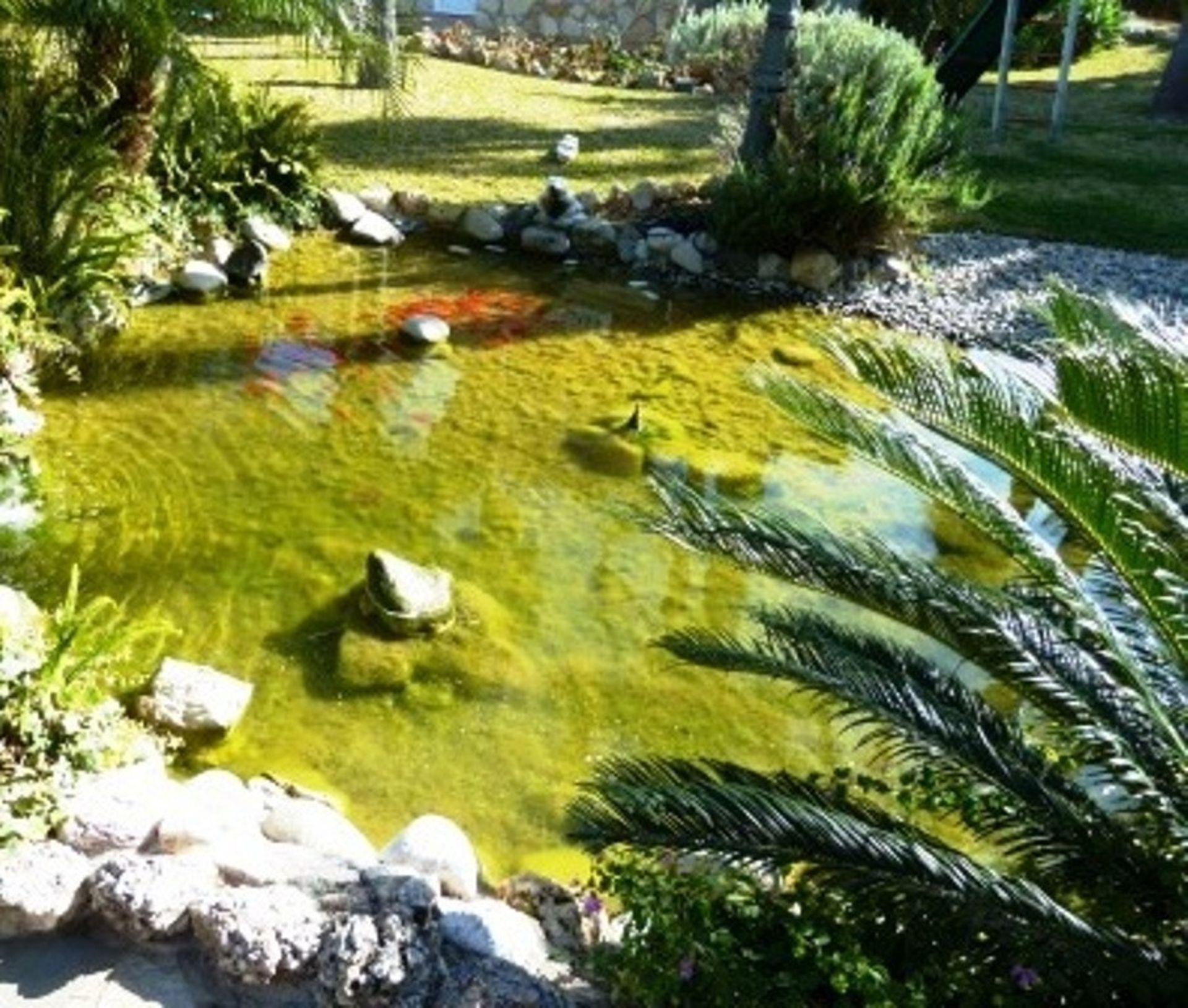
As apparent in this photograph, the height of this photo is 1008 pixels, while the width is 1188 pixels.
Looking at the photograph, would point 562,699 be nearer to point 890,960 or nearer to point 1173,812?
point 890,960

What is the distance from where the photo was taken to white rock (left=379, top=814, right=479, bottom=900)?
4074 millimetres

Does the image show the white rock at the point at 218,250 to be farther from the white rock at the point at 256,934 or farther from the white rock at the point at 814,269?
the white rock at the point at 256,934

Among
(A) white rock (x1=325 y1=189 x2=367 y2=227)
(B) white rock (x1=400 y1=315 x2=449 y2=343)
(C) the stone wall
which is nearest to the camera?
(B) white rock (x1=400 y1=315 x2=449 y2=343)

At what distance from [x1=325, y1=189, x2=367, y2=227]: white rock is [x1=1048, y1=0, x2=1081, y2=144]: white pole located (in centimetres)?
634

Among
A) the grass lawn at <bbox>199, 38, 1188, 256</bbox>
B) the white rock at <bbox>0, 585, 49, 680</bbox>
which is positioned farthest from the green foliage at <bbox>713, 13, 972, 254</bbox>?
the white rock at <bbox>0, 585, 49, 680</bbox>

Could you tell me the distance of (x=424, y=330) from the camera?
843 cm

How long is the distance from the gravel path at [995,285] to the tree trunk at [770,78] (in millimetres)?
1195

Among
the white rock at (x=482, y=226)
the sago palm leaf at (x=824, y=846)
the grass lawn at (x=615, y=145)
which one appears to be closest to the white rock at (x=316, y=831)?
the sago palm leaf at (x=824, y=846)

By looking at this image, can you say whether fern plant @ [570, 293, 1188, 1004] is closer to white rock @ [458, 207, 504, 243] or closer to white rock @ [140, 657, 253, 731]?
white rock @ [140, 657, 253, 731]

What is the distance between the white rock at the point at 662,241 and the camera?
10266 mm

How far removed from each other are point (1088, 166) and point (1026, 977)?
36.9ft

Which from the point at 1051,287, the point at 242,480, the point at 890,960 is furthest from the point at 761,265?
the point at 890,960

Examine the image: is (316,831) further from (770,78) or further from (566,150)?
(566,150)

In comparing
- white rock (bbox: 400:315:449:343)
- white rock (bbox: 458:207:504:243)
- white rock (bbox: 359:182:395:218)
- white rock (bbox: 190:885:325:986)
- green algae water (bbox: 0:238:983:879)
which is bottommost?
green algae water (bbox: 0:238:983:879)
